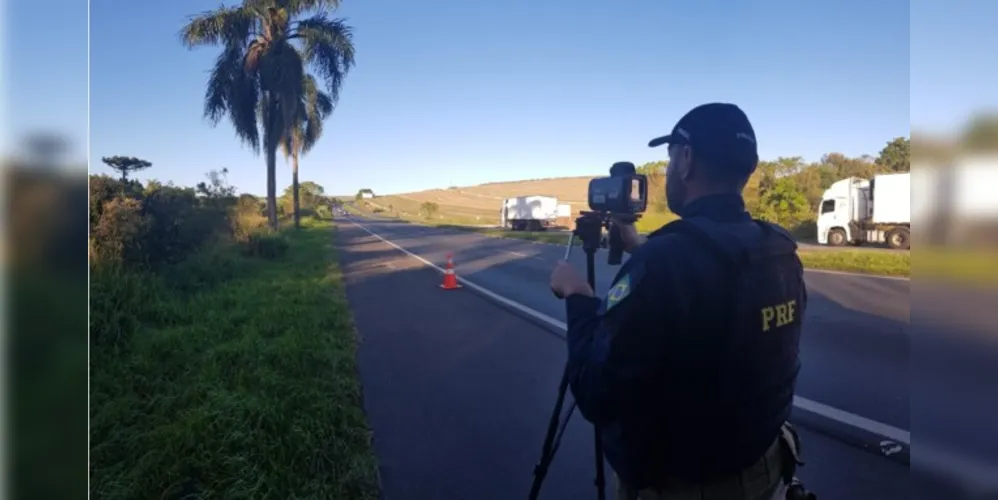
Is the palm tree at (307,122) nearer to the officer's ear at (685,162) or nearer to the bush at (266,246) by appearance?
the officer's ear at (685,162)

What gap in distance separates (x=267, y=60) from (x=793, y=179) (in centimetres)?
223

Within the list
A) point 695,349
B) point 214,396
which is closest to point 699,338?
point 695,349

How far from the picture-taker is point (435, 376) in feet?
15.8

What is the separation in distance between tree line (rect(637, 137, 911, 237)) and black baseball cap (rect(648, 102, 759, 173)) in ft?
0.40

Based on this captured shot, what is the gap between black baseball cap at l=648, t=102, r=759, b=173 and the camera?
4.36ft

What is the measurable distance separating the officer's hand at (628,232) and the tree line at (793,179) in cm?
8

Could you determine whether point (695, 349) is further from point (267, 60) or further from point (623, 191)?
point (267, 60)

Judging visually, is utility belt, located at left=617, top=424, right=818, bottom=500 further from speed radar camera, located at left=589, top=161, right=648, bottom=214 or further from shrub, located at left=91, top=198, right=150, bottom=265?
shrub, located at left=91, top=198, right=150, bottom=265

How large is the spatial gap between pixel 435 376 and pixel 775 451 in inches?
141

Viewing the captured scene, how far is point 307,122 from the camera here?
8.26 ft

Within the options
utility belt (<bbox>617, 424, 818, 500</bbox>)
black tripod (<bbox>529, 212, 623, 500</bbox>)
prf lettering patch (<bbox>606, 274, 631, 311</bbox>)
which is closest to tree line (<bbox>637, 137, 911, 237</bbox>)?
black tripod (<bbox>529, 212, 623, 500</bbox>)

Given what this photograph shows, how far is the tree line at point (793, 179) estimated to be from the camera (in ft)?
4.93

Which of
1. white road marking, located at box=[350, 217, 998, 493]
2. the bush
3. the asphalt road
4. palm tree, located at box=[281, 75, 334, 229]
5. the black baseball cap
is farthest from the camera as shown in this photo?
the bush

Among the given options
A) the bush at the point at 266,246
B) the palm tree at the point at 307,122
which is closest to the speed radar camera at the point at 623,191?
the palm tree at the point at 307,122
